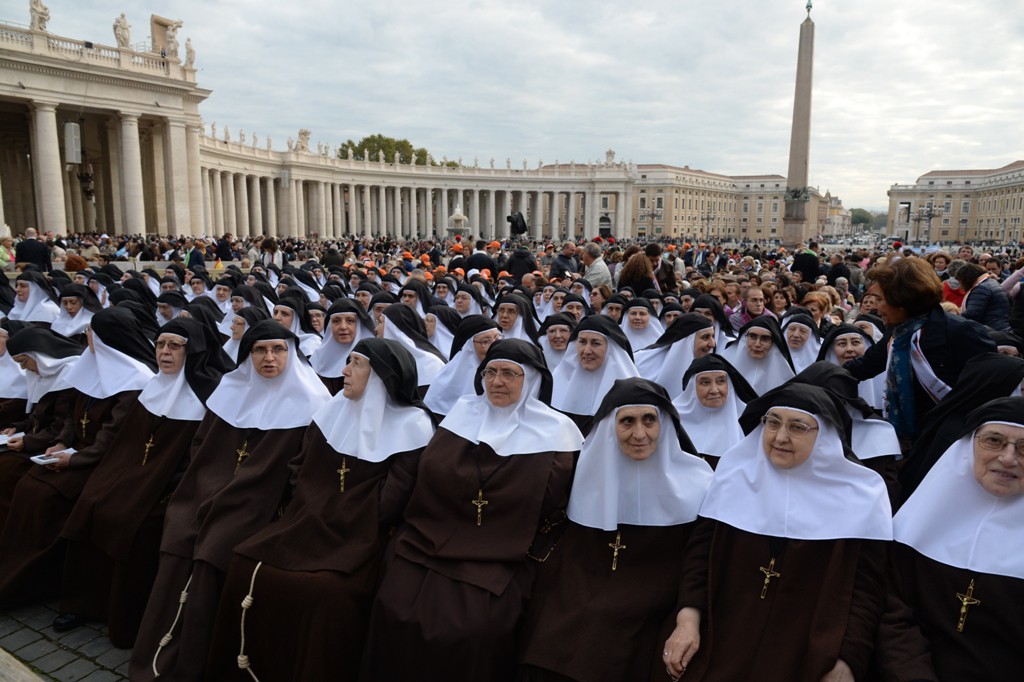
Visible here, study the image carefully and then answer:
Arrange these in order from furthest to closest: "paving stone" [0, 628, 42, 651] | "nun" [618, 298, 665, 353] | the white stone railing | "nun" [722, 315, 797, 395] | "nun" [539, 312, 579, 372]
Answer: the white stone railing, "nun" [618, 298, 665, 353], "nun" [539, 312, 579, 372], "nun" [722, 315, 797, 395], "paving stone" [0, 628, 42, 651]

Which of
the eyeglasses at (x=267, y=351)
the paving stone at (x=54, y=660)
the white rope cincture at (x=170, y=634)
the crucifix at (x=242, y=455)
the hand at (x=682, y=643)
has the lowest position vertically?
the paving stone at (x=54, y=660)

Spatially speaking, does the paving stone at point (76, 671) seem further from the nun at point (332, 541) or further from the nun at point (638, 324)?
the nun at point (638, 324)

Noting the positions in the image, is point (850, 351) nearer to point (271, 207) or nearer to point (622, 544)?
point (622, 544)

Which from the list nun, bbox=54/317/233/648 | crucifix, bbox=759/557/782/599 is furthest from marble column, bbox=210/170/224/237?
crucifix, bbox=759/557/782/599

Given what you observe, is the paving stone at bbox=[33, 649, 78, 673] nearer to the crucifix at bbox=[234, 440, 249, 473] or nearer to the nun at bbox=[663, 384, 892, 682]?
the crucifix at bbox=[234, 440, 249, 473]

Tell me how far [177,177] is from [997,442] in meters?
36.9

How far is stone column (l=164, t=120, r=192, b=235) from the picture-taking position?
32938mm

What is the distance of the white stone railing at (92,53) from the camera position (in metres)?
27.8

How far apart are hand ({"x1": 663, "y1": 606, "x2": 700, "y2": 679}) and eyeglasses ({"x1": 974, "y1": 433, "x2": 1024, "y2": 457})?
4.64 feet

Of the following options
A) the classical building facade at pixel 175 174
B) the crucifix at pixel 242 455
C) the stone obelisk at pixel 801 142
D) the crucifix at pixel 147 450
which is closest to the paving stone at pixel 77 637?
the crucifix at pixel 147 450

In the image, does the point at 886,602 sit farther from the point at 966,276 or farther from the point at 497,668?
the point at 966,276

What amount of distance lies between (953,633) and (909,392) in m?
1.89

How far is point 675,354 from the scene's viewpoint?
6.30m

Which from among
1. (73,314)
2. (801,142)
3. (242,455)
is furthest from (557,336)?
(801,142)
